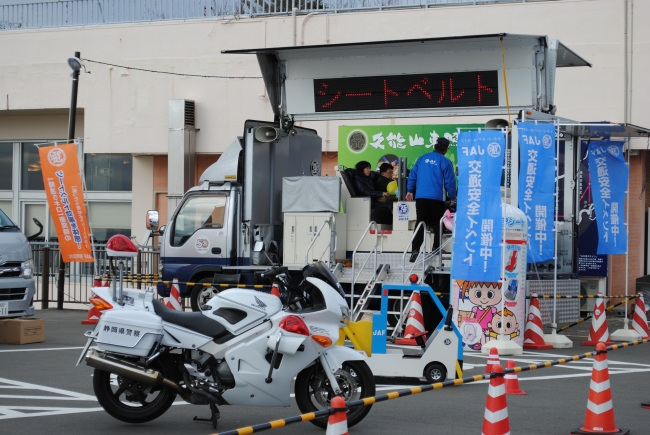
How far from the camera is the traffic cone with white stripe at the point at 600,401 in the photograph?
7668 mm

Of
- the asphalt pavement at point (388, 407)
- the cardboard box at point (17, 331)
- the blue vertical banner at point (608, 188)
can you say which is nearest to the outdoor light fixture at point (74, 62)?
the cardboard box at point (17, 331)

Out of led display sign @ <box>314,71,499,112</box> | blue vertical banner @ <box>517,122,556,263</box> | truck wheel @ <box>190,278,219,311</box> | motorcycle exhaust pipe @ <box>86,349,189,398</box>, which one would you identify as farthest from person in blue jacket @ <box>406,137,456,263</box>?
motorcycle exhaust pipe @ <box>86,349,189,398</box>

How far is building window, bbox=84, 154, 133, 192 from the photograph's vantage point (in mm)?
27500

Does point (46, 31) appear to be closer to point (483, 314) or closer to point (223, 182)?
point (223, 182)

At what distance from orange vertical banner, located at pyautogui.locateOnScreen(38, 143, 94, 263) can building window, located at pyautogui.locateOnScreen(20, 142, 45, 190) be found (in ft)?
35.7

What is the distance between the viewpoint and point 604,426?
7738 mm

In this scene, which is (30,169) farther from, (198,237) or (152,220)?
(152,220)

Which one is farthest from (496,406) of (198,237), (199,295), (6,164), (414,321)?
(6,164)

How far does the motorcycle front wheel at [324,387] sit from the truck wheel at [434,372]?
102 inches

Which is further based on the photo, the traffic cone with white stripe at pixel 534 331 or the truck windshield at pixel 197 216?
the truck windshield at pixel 197 216

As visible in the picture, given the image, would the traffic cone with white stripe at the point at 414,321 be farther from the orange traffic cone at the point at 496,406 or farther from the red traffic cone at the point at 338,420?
the red traffic cone at the point at 338,420

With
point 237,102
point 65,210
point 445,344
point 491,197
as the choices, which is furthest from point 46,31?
point 445,344

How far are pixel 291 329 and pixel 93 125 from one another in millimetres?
19268

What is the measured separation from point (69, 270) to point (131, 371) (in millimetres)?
14528
